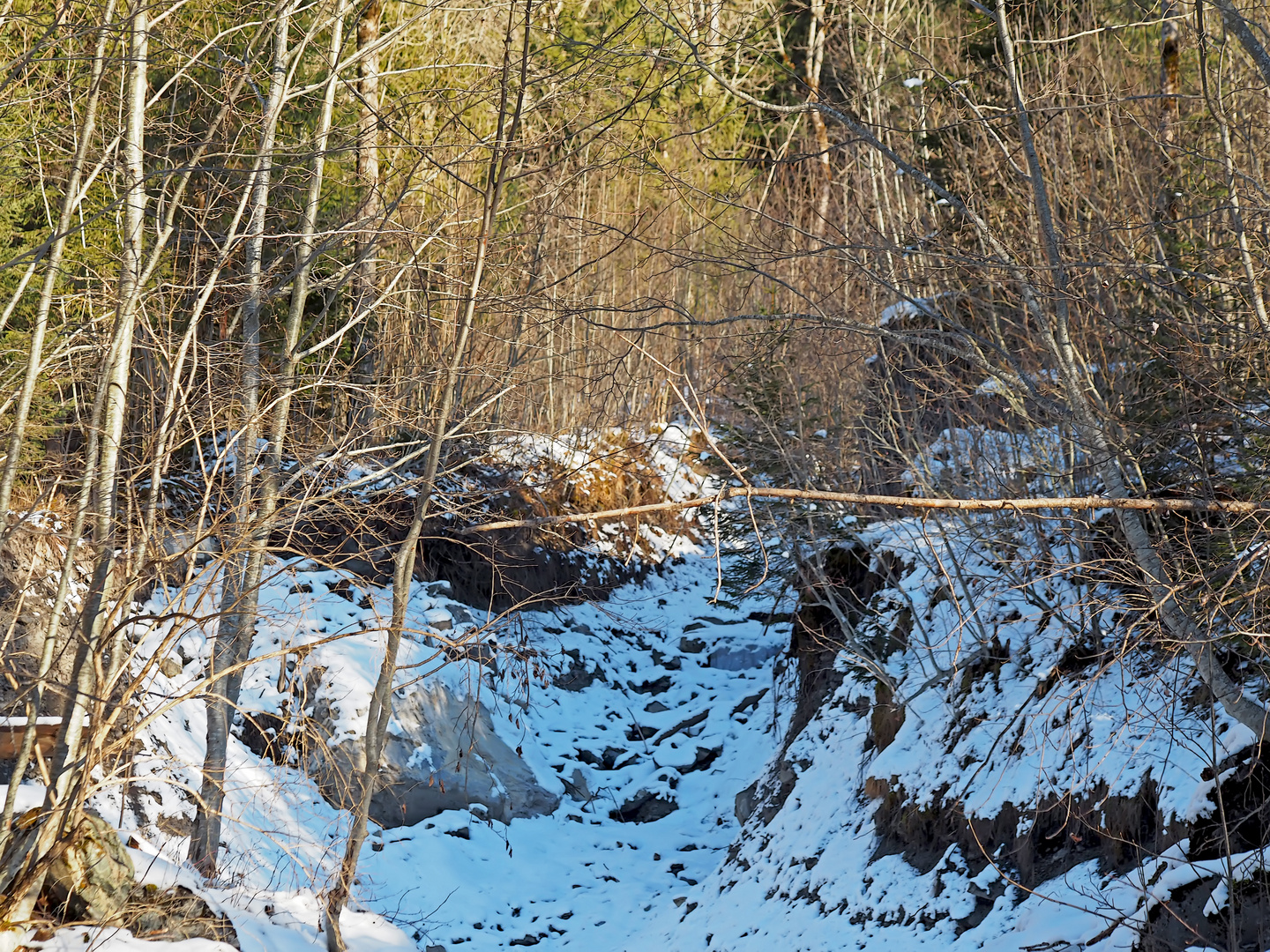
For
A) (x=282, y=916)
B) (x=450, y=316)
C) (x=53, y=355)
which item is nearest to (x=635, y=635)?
(x=450, y=316)

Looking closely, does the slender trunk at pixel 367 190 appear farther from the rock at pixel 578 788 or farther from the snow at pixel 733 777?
the rock at pixel 578 788

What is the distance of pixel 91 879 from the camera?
517 centimetres

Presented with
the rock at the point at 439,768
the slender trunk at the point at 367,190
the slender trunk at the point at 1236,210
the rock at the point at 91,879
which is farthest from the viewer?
the rock at the point at 439,768

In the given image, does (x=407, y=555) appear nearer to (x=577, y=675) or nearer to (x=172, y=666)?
(x=172, y=666)

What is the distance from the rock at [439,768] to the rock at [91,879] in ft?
9.65

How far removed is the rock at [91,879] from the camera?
16.6 ft

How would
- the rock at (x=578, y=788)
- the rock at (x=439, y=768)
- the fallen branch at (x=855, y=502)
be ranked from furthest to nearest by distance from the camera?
the rock at (x=578, y=788)
the rock at (x=439, y=768)
the fallen branch at (x=855, y=502)

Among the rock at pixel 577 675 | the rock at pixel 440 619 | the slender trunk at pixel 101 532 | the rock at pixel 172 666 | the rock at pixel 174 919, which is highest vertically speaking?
the slender trunk at pixel 101 532

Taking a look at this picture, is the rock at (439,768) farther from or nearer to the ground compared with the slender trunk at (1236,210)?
nearer to the ground

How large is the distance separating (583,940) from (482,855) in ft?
4.59

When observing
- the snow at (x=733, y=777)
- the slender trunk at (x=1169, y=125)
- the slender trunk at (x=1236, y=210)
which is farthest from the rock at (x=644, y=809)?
the slender trunk at (x=1236, y=210)

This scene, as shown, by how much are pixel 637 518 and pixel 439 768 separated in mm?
5550

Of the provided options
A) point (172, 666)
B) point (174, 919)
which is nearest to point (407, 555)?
point (174, 919)

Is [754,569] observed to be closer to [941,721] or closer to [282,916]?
[941,721]
